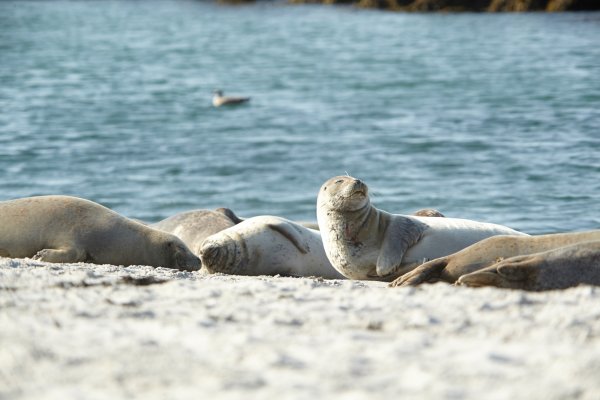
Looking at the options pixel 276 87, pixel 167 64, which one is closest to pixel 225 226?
pixel 276 87

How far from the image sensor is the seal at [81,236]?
26.1 ft

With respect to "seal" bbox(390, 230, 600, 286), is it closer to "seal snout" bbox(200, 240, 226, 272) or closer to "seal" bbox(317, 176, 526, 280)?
"seal" bbox(317, 176, 526, 280)

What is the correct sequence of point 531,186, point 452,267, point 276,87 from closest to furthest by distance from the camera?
point 452,267 < point 531,186 < point 276,87

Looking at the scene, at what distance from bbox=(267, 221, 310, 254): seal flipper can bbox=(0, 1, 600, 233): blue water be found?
11.9 feet

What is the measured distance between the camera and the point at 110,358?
3951 millimetres

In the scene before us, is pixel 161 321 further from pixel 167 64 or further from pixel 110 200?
pixel 167 64

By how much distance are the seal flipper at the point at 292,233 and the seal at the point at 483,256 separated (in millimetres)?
2289

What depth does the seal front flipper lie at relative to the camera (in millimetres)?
7660

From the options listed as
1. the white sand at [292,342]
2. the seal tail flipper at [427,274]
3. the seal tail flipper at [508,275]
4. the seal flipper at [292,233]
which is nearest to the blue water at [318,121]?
the seal flipper at [292,233]

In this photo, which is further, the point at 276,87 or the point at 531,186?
the point at 276,87

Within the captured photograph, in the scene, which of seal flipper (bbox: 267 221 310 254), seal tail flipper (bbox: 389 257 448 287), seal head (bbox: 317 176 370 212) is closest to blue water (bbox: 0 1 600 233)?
seal flipper (bbox: 267 221 310 254)

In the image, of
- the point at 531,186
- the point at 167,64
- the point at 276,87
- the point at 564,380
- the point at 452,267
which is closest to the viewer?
the point at 564,380

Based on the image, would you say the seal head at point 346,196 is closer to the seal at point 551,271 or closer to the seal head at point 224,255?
the seal head at point 224,255

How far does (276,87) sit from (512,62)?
7.06 metres
